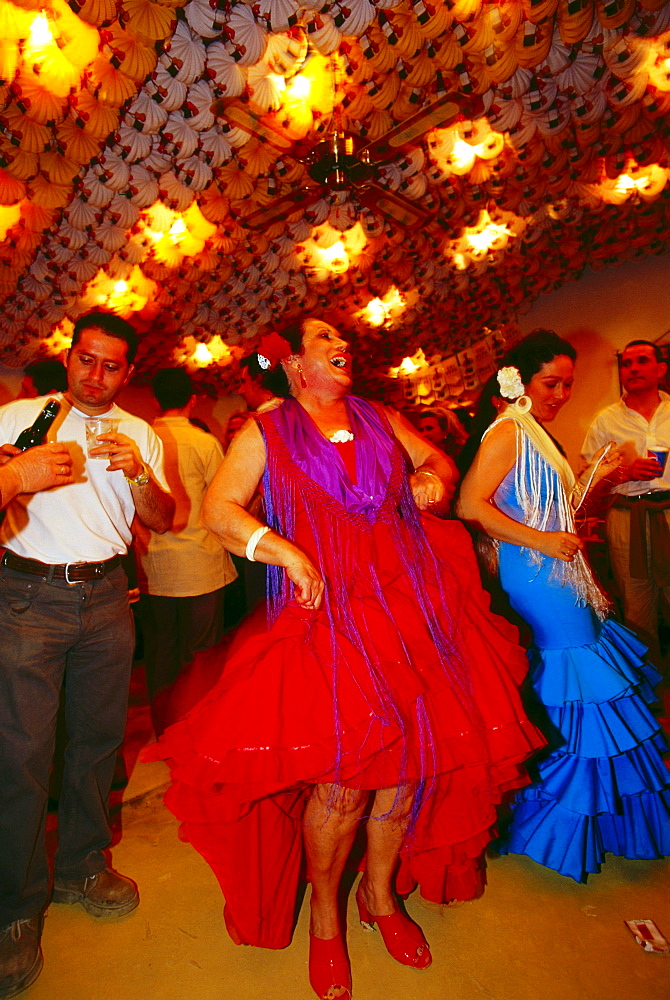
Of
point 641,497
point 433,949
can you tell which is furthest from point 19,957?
point 641,497

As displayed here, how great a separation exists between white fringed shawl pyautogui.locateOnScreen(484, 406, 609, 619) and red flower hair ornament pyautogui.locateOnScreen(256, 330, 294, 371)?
0.87m

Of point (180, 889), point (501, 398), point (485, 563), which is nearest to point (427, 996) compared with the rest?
point (180, 889)

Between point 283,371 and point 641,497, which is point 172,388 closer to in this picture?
point 283,371

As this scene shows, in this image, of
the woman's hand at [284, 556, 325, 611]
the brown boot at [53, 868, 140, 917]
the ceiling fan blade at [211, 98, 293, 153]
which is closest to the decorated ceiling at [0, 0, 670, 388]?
the ceiling fan blade at [211, 98, 293, 153]

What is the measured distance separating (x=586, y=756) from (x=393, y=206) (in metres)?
4.50

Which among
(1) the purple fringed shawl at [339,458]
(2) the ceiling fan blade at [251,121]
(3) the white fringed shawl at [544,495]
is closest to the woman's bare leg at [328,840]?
(1) the purple fringed shawl at [339,458]

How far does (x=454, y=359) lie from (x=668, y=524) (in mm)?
5721

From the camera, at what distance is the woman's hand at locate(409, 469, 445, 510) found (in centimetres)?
194

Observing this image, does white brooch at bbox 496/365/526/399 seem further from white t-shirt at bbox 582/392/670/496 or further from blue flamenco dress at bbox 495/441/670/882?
white t-shirt at bbox 582/392/670/496

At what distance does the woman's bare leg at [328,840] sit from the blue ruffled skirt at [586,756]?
2.52 feet

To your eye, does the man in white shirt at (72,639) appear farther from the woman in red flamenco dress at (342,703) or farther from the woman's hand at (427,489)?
the woman's hand at (427,489)

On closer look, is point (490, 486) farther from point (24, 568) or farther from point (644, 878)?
point (24, 568)

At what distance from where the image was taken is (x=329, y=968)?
1.65 meters

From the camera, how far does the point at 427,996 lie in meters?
1.61
